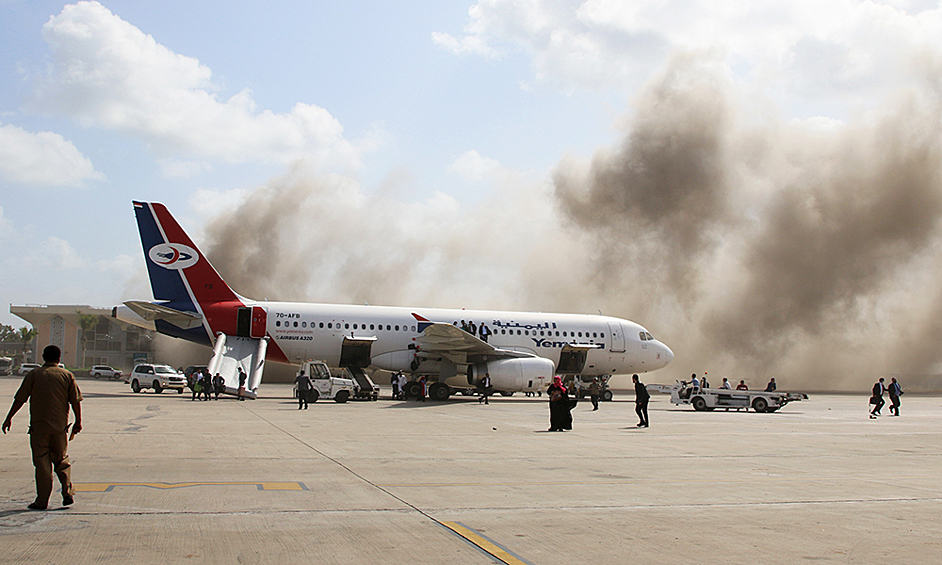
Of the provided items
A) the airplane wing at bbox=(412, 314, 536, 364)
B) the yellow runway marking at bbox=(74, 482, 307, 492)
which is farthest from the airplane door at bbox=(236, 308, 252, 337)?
the yellow runway marking at bbox=(74, 482, 307, 492)

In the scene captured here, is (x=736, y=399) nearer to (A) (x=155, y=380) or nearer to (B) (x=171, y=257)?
(B) (x=171, y=257)

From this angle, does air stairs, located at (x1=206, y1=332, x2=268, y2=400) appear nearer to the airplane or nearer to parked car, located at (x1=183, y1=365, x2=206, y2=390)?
the airplane

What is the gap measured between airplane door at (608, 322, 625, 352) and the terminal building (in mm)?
72105

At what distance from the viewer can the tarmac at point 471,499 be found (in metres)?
5.60

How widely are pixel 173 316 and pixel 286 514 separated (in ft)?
85.4

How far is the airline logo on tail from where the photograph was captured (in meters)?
31.2

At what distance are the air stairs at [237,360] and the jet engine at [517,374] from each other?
8585 millimetres

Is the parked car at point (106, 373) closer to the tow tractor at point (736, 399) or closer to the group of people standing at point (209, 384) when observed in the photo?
the group of people standing at point (209, 384)

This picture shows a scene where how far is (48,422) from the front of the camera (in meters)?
7.08

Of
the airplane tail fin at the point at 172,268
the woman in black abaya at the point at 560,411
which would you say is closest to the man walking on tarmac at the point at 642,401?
the woman in black abaya at the point at 560,411

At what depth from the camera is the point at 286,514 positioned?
6840mm

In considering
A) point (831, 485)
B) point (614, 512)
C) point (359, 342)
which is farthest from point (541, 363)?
point (614, 512)

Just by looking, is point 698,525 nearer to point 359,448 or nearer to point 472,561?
point 472,561

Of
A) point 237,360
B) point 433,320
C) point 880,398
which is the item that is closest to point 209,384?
point 237,360
